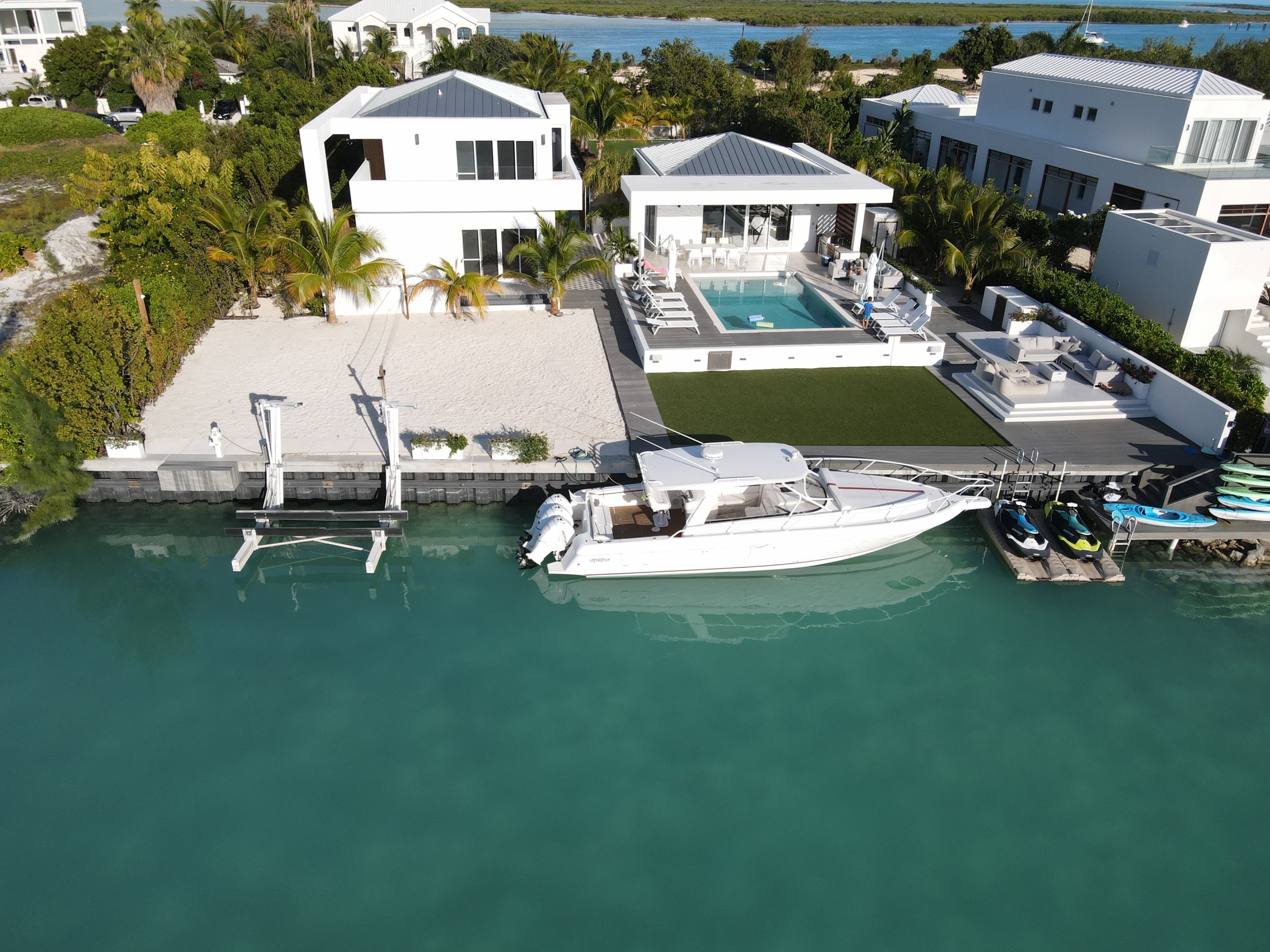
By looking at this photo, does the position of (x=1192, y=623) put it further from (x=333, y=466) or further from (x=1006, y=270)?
(x=333, y=466)

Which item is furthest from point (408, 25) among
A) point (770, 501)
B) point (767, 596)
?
point (767, 596)

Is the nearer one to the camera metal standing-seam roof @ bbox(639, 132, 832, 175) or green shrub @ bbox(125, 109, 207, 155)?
metal standing-seam roof @ bbox(639, 132, 832, 175)

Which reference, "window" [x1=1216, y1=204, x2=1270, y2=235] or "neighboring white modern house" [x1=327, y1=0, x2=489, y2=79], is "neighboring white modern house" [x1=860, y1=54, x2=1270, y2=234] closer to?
"window" [x1=1216, y1=204, x2=1270, y2=235]

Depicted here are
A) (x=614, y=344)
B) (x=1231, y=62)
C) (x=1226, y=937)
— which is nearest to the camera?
Answer: (x=1226, y=937)

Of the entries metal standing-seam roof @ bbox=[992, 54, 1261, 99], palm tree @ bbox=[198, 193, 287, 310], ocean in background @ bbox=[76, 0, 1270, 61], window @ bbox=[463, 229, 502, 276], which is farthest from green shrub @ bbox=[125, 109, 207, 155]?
ocean in background @ bbox=[76, 0, 1270, 61]

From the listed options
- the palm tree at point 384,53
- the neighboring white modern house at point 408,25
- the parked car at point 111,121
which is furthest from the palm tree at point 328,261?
the neighboring white modern house at point 408,25

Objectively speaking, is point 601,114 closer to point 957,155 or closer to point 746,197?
point 957,155

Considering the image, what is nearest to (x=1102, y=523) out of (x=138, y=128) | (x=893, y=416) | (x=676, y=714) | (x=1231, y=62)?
(x=893, y=416)
